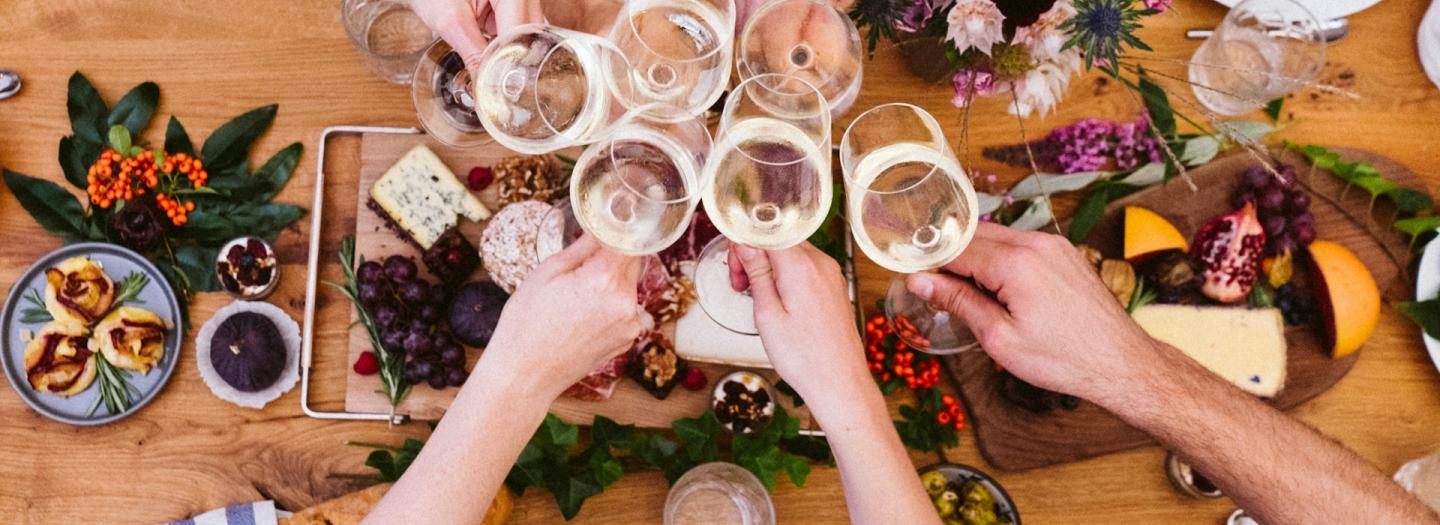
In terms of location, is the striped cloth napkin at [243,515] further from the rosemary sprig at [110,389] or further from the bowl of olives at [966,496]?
the bowl of olives at [966,496]

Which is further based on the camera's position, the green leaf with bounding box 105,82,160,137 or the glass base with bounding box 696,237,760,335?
the green leaf with bounding box 105,82,160,137

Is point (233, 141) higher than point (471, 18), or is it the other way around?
point (471, 18)

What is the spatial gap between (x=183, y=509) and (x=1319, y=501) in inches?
63.0

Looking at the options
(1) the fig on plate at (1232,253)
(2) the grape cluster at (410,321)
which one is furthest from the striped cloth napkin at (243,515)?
(1) the fig on plate at (1232,253)

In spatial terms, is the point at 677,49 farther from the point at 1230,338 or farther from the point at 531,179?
the point at 1230,338

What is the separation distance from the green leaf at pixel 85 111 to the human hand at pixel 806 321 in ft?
3.54

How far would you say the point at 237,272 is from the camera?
1.25 m

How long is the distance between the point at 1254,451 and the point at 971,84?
58 cm

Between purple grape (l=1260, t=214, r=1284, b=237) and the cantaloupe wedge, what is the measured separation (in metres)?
0.13

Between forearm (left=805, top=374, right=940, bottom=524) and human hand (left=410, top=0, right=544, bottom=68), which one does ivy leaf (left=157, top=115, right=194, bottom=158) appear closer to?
human hand (left=410, top=0, right=544, bottom=68)

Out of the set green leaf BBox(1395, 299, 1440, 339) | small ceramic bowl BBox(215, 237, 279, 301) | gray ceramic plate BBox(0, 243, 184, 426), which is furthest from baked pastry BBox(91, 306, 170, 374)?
green leaf BBox(1395, 299, 1440, 339)

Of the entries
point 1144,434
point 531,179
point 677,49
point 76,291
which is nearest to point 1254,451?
point 1144,434

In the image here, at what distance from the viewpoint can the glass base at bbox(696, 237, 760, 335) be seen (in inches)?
45.3

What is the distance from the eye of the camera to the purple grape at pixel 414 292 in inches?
47.7
